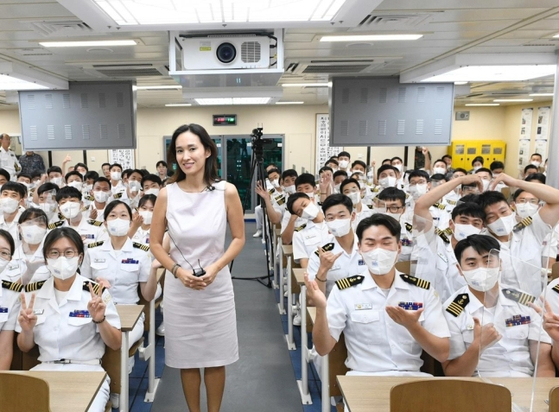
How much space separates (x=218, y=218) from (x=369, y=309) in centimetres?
88

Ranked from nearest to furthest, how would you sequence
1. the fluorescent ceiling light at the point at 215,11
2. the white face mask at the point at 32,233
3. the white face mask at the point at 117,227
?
1. the fluorescent ceiling light at the point at 215,11
2. the white face mask at the point at 32,233
3. the white face mask at the point at 117,227

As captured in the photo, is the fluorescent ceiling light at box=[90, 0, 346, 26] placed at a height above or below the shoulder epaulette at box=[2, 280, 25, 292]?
above

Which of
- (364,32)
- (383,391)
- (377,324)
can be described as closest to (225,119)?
(364,32)

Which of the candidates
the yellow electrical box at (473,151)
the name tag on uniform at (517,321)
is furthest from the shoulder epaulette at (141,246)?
the yellow electrical box at (473,151)

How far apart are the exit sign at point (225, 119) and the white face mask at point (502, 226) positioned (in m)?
8.14

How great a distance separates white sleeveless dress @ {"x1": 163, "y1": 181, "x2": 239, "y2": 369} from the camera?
209 cm

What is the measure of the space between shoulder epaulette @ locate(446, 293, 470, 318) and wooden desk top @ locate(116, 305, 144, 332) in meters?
1.63

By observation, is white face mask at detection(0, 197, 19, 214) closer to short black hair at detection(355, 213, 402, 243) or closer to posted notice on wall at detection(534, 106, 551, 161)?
short black hair at detection(355, 213, 402, 243)

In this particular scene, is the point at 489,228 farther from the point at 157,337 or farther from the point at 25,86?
the point at 25,86

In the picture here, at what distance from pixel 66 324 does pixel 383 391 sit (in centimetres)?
157

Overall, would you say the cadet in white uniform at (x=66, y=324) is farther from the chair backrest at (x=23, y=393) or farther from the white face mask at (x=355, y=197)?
the white face mask at (x=355, y=197)

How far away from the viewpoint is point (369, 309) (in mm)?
2064

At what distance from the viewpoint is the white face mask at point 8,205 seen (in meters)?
4.02

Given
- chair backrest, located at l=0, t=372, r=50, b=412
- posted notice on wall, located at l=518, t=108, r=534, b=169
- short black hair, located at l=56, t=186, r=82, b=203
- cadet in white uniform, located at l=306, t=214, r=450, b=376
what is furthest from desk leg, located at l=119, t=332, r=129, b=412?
posted notice on wall, located at l=518, t=108, r=534, b=169
